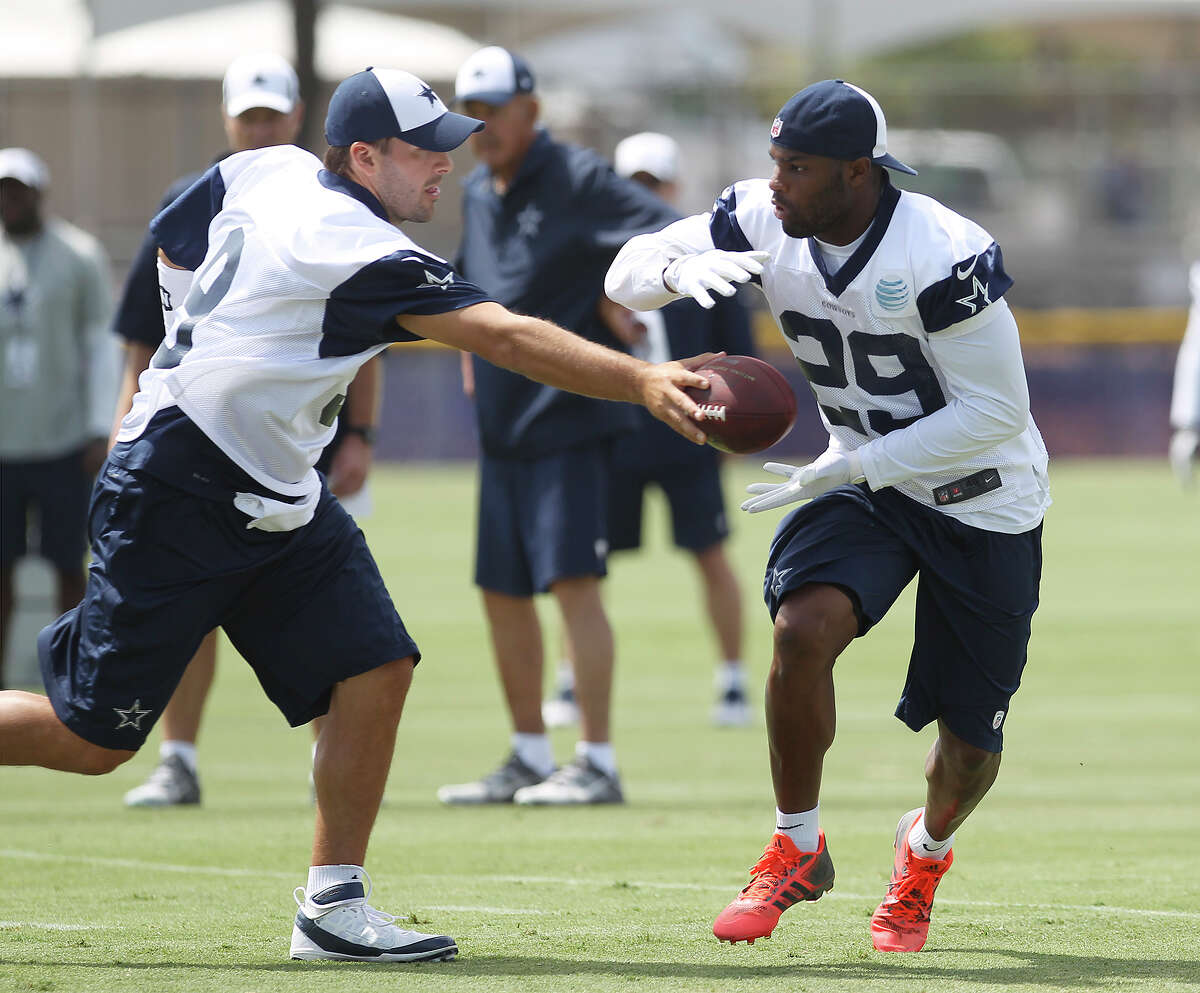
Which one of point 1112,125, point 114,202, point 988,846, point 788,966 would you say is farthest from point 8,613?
point 1112,125

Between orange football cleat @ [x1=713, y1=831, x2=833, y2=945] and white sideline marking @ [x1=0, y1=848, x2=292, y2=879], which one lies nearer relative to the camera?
orange football cleat @ [x1=713, y1=831, x2=833, y2=945]

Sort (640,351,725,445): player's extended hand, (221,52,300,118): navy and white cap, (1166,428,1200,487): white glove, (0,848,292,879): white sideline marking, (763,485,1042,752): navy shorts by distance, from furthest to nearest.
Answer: (1166,428,1200,487): white glove, (221,52,300,118): navy and white cap, (0,848,292,879): white sideline marking, (763,485,1042,752): navy shorts, (640,351,725,445): player's extended hand

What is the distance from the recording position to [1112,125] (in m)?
36.9

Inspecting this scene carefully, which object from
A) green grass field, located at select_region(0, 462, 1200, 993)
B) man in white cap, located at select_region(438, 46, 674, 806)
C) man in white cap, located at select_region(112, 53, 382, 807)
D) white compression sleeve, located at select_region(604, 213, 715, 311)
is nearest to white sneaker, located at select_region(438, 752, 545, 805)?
man in white cap, located at select_region(438, 46, 674, 806)

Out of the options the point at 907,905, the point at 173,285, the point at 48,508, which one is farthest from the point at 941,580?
the point at 48,508

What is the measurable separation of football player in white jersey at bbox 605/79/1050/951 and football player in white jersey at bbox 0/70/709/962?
0.53m

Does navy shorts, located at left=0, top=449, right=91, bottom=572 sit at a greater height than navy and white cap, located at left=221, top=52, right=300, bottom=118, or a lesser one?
lesser

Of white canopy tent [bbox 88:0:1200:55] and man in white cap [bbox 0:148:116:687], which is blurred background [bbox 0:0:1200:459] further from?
man in white cap [bbox 0:148:116:687]

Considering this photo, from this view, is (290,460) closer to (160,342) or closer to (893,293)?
(893,293)

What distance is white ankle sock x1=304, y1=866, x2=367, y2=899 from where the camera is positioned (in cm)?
479

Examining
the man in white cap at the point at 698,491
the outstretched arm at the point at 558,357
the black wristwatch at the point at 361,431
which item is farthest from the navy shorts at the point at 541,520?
the outstretched arm at the point at 558,357

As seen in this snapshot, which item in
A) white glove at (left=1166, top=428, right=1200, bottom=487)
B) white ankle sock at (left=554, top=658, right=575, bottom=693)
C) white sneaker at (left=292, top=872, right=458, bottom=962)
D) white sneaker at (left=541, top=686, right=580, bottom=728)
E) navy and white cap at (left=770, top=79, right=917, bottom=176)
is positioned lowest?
white sneaker at (left=541, top=686, right=580, bottom=728)

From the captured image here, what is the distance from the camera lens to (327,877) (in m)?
4.80

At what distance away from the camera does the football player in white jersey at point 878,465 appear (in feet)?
15.8
